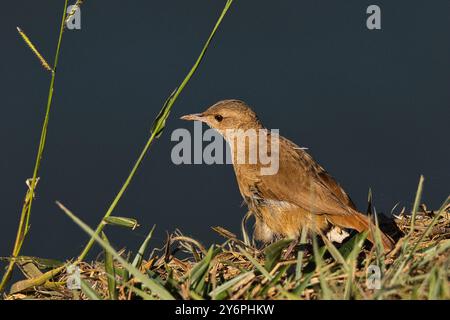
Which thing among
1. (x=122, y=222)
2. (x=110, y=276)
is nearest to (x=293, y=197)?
(x=122, y=222)

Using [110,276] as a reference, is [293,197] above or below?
below

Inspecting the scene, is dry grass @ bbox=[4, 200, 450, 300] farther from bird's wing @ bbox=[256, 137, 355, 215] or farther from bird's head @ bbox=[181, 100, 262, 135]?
bird's head @ bbox=[181, 100, 262, 135]

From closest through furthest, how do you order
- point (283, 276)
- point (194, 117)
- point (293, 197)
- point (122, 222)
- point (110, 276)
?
point (110, 276), point (283, 276), point (122, 222), point (293, 197), point (194, 117)

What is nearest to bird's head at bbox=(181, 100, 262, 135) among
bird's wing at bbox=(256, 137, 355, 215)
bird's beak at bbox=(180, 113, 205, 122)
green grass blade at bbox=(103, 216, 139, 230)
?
bird's beak at bbox=(180, 113, 205, 122)

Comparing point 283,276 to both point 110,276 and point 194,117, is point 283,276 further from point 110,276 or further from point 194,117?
point 194,117

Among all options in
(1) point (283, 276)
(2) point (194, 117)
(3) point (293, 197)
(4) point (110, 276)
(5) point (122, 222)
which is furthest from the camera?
(2) point (194, 117)

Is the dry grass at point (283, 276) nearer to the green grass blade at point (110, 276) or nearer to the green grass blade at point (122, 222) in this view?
the green grass blade at point (110, 276)
